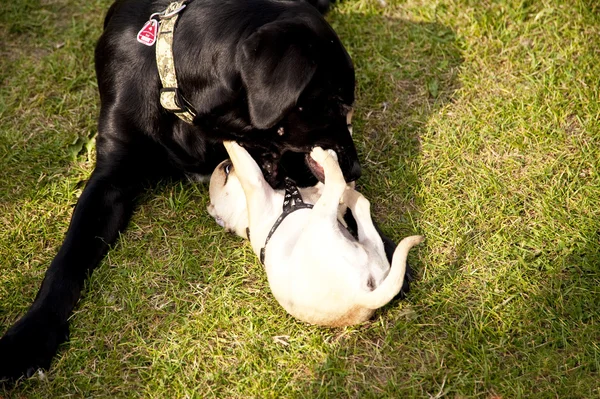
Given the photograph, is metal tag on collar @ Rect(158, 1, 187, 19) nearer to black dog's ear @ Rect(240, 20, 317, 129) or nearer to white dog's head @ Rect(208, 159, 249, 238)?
black dog's ear @ Rect(240, 20, 317, 129)

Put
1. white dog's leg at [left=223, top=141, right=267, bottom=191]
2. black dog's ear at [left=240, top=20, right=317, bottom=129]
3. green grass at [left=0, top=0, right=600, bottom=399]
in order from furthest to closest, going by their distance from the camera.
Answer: white dog's leg at [left=223, top=141, right=267, bottom=191] < green grass at [left=0, top=0, right=600, bottom=399] < black dog's ear at [left=240, top=20, right=317, bottom=129]

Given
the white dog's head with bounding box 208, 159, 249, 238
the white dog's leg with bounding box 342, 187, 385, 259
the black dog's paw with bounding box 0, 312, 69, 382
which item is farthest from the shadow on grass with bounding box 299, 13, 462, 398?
the black dog's paw with bounding box 0, 312, 69, 382

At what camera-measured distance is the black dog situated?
94.7 inches

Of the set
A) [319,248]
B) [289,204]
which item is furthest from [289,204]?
[319,248]

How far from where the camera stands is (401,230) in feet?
9.58

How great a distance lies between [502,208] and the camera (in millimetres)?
2961

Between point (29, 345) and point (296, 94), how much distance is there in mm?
1426

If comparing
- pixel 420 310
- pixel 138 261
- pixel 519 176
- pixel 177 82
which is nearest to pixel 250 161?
pixel 177 82

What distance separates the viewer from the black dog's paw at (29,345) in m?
2.43

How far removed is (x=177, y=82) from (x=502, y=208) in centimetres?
158

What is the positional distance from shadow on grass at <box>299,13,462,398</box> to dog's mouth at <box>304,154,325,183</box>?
0.40m

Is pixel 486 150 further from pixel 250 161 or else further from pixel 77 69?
pixel 77 69

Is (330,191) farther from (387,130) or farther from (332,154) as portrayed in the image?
(387,130)

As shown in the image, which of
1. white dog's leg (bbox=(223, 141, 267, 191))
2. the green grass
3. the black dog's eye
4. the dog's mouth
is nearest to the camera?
the green grass
